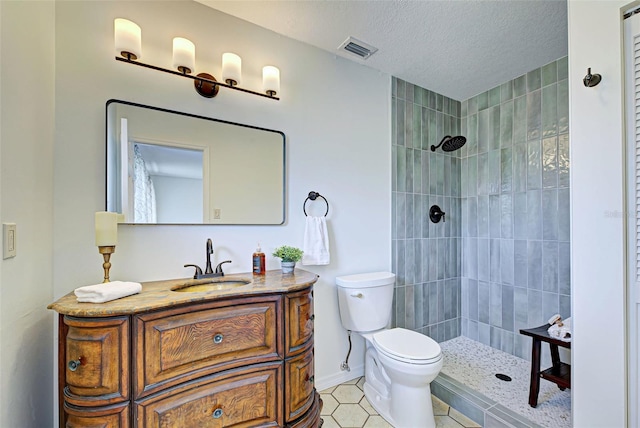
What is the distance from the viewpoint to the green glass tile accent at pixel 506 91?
2532mm

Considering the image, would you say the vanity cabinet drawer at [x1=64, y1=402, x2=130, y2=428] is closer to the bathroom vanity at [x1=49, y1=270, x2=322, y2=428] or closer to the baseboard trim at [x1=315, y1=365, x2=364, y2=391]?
the bathroom vanity at [x1=49, y1=270, x2=322, y2=428]

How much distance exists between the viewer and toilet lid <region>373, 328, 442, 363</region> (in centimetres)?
159

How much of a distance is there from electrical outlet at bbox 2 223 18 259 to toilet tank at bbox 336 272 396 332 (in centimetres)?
164

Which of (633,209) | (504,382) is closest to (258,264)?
(633,209)

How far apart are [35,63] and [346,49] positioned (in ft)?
5.72

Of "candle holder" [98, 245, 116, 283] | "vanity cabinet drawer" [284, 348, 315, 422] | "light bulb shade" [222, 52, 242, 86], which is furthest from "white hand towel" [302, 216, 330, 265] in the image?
"candle holder" [98, 245, 116, 283]

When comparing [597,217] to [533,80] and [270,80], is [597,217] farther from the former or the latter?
[270,80]

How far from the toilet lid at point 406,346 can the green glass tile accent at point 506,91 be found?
2.23 metres

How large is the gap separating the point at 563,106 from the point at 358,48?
65.3 inches

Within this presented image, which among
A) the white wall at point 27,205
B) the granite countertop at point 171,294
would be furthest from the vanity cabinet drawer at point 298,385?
the white wall at point 27,205

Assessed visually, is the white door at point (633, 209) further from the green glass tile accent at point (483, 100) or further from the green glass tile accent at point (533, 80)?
the green glass tile accent at point (483, 100)

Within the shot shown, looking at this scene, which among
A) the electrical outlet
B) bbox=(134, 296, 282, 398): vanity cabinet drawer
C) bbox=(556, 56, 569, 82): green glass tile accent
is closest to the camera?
the electrical outlet

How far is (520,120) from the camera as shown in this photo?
8.09ft

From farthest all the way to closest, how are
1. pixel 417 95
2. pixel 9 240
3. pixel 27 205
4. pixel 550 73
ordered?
pixel 417 95
pixel 550 73
pixel 27 205
pixel 9 240
